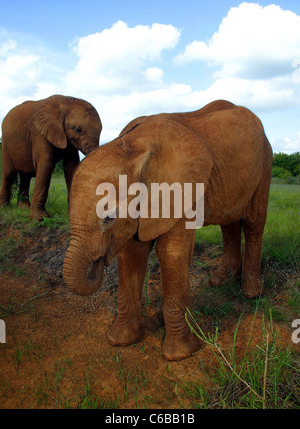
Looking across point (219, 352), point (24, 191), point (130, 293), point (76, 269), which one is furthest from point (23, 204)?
point (219, 352)

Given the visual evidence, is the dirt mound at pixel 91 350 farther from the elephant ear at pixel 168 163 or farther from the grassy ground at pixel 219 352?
the elephant ear at pixel 168 163

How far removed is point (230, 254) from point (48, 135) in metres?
4.37

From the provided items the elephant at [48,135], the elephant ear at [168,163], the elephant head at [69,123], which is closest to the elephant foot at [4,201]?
the elephant at [48,135]

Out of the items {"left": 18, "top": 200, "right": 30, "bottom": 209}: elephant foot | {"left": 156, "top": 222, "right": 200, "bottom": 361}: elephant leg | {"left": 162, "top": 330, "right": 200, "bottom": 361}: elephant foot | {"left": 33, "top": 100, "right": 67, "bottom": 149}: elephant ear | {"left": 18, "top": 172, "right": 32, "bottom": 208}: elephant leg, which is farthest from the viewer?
{"left": 18, "top": 172, "right": 32, "bottom": 208}: elephant leg

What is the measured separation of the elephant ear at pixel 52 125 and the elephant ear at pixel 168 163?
14.9 ft

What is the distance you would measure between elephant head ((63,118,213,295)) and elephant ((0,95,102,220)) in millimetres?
4454

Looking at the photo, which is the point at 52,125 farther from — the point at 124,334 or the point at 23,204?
the point at 124,334

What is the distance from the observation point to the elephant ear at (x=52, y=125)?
7141 millimetres

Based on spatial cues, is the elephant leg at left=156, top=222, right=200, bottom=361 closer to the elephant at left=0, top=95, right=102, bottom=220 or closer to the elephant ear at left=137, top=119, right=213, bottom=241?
the elephant ear at left=137, top=119, right=213, bottom=241

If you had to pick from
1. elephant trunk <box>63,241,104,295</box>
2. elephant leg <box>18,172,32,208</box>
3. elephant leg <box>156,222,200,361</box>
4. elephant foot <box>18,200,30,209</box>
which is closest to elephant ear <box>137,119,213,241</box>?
elephant leg <box>156,222,200,361</box>

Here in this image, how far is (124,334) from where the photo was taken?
138 inches

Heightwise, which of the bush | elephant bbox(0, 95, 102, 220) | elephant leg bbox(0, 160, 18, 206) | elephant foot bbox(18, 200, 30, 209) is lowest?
elephant foot bbox(18, 200, 30, 209)

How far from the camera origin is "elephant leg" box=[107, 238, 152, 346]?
3.42m

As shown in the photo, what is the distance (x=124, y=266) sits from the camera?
344 cm
